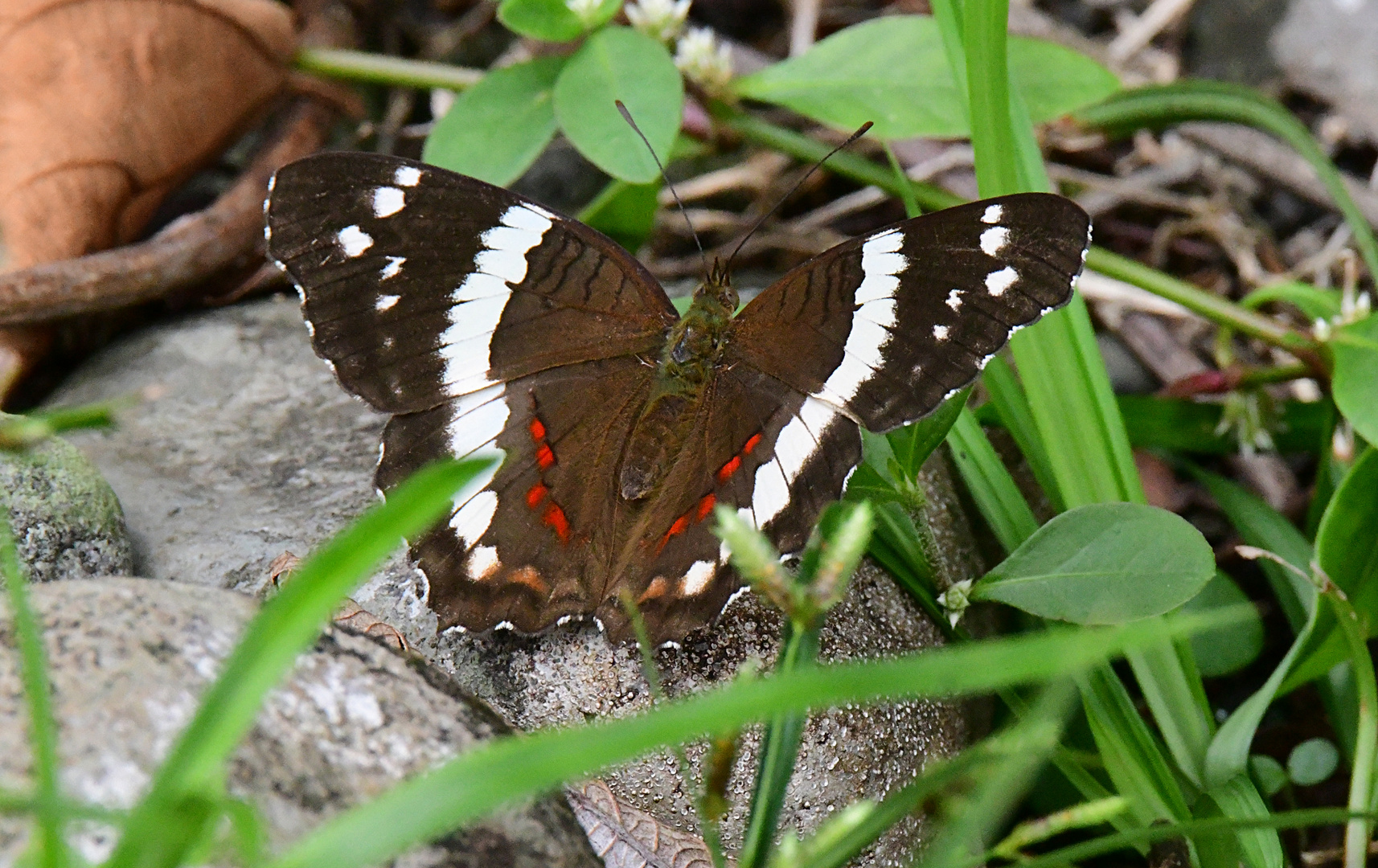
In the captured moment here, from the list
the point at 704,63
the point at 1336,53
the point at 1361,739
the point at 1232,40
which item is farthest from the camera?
the point at 1232,40

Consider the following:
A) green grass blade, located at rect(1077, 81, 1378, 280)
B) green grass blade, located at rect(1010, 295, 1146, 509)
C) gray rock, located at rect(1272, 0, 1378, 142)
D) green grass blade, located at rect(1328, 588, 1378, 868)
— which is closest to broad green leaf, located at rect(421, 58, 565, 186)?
green grass blade, located at rect(1010, 295, 1146, 509)

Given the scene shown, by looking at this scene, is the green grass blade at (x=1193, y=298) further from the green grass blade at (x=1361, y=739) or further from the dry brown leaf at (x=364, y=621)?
the dry brown leaf at (x=364, y=621)

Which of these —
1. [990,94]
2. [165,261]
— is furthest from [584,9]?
[165,261]

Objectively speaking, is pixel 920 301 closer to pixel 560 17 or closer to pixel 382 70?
pixel 560 17

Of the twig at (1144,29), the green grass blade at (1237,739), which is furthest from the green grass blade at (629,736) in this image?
the twig at (1144,29)

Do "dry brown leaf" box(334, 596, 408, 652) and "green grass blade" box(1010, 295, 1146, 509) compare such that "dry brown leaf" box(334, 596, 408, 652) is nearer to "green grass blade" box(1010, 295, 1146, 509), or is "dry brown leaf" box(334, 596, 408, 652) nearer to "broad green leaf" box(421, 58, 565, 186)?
"broad green leaf" box(421, 58, 565, 186)

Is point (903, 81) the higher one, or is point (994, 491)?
point (903, 81)

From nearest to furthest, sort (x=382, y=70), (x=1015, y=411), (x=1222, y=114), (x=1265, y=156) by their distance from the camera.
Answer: (x=1015, y=411), (x=1222, y=114), (x=382, y=70), (x=1265, y=156)
